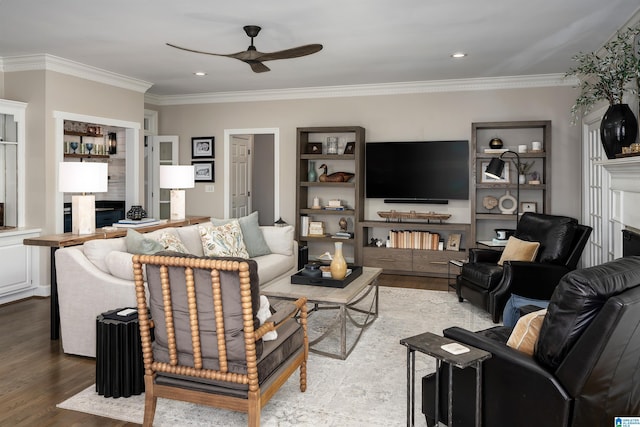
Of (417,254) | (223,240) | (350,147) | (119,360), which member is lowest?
(119,360)

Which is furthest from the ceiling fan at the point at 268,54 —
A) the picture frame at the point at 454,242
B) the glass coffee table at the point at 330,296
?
the picture frame at the point at 454,242

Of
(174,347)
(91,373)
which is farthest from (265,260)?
(174,347)

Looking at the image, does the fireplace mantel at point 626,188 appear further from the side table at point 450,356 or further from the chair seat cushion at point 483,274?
the side table at point 450,356

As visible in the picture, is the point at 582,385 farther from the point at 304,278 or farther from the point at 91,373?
the point at 91,373

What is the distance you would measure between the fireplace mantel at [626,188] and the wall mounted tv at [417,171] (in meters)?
2.47

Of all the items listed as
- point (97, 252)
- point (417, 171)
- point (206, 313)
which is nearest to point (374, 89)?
point (417, 171)

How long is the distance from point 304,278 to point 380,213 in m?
3.06

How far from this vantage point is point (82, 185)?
4.12m

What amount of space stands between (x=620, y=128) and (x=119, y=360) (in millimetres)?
3874

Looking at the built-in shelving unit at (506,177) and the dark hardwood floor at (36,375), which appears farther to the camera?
the built-in shelving unit at (506,177)

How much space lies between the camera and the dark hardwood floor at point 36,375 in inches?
105

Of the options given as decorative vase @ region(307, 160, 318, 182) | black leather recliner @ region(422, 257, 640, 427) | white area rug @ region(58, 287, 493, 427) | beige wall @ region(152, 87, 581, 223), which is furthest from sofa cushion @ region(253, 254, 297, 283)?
black leather recliner @ region(422, 257, 640, 427)

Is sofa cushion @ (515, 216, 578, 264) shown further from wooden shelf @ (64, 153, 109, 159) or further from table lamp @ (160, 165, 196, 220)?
wooden shelf @ (64, 153, 109, 159)

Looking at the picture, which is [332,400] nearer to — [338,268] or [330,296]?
[330,296]
